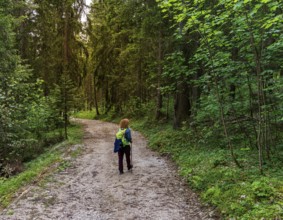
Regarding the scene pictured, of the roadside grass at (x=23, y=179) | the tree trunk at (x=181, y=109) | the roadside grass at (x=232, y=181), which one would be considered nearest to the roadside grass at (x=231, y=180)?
the roadside grass at (x=232, y=181)

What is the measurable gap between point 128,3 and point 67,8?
893 centimetres

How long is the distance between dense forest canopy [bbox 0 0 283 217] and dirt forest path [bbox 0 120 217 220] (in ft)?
6.54

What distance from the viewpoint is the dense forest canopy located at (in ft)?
22.1

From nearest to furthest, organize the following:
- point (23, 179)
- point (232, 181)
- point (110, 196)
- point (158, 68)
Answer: point (232, 181), point (110, 196), point (23, 179), point (158, 68)

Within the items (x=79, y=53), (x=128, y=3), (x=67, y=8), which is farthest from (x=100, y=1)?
(x=128, y=3)

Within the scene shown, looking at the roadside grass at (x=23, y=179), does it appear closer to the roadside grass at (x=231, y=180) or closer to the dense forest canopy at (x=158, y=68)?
the dense forest canopy at (x=158, y=68)

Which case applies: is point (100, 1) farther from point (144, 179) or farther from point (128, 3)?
point (144, 179)

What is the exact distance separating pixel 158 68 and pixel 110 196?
36.5 feet

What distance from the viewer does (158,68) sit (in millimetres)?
16375

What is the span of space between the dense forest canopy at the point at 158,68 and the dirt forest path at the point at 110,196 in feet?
6.54

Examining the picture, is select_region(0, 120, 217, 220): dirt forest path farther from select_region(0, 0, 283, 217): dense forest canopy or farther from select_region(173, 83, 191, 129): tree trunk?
select_region(173, 83, 191, 129): tree trunk

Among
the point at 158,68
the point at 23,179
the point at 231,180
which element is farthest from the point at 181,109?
the point at 23,179

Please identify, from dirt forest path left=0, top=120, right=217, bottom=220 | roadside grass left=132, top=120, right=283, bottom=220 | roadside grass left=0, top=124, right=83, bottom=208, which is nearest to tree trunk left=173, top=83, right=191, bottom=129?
roadside grass left=132, top=120, right=283, bottom=220

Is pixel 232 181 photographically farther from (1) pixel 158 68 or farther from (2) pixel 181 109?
(1) pixel 158 68
